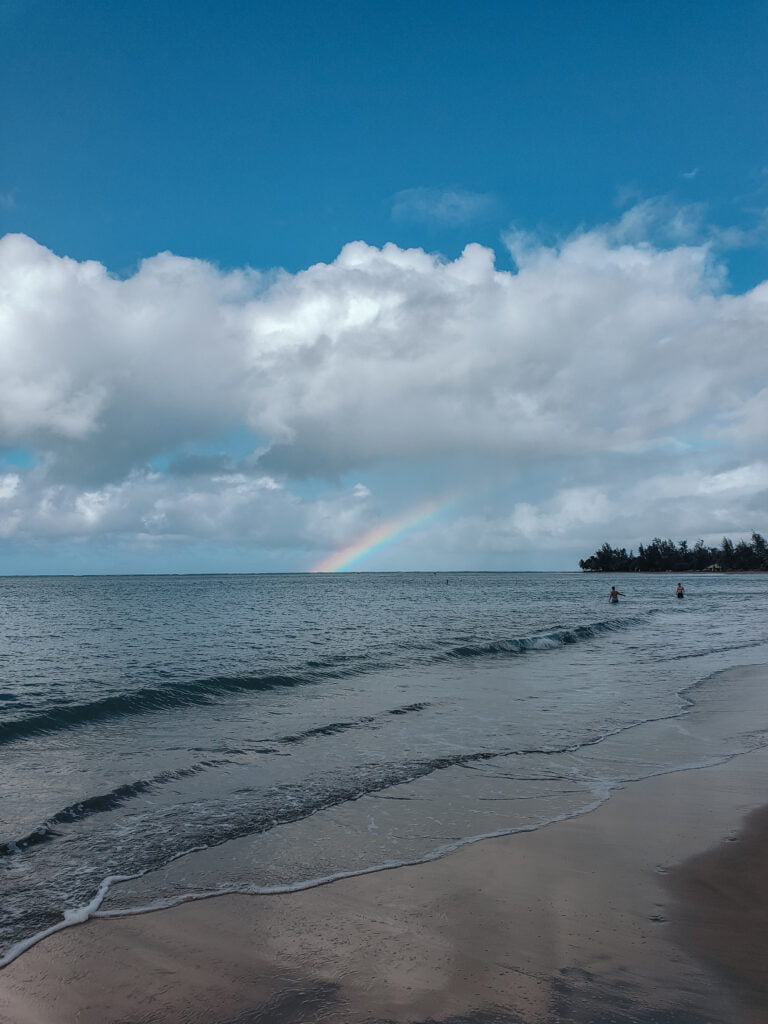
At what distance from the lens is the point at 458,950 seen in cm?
582

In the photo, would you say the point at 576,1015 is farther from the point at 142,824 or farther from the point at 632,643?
the point at 632,643

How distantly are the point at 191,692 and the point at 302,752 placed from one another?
28.3 ft

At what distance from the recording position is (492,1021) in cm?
477

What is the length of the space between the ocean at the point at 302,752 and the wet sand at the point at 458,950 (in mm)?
675

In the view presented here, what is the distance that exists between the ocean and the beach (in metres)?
0.63

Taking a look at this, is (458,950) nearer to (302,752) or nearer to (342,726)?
(302,752)

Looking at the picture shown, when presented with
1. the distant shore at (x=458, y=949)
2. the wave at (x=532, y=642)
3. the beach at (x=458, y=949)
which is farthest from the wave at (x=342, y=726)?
the wave at (x=532, y=642)

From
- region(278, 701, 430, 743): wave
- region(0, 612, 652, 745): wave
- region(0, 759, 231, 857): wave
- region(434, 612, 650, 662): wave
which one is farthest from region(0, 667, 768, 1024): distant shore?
region(434, 612, 650, 662): wave

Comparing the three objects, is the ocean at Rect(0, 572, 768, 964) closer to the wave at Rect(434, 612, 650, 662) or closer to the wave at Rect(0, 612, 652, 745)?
the wave at Rect(0, 612, 652, 745)

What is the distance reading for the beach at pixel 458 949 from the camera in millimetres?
5000

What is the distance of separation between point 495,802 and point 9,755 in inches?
395

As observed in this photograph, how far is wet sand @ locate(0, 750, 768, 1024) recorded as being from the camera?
4996 mm

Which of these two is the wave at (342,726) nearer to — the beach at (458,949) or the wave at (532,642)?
the beach at (458,949)

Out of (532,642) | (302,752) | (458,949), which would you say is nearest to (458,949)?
(458,949)
